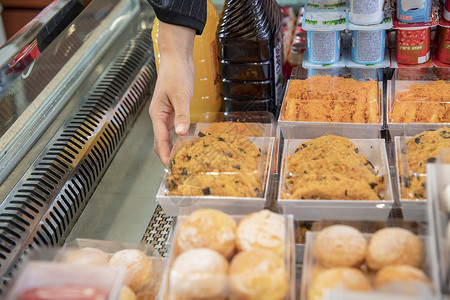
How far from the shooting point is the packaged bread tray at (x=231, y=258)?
88cm

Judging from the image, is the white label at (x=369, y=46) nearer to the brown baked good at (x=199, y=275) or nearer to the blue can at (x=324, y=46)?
the blue can at (x=324, y=46)

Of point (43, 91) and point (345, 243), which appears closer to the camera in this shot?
point (345, 243)

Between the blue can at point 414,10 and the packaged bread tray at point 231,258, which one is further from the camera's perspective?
the blue can at point 414,10

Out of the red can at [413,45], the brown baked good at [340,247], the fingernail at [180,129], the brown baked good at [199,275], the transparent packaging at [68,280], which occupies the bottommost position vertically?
the red can at [413,45]

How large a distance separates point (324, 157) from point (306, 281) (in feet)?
1.40

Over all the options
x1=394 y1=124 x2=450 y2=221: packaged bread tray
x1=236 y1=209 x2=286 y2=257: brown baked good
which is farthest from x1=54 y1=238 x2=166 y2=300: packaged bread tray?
x1=394 y1=124 x2=450 y2=221: packaged bread tray

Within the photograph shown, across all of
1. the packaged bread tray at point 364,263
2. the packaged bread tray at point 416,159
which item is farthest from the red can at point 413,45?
the packaged bread tray at point 364,263

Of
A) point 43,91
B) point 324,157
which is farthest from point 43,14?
point 324,157

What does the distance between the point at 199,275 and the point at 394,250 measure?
0.38 meters

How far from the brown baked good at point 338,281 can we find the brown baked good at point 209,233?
0.62 feet

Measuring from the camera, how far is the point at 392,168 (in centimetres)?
131

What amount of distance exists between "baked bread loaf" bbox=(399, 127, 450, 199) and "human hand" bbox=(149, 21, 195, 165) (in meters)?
0.64

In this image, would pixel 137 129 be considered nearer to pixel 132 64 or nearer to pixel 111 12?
pixel 132 64

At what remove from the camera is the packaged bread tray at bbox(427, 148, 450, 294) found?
0.84 metres
